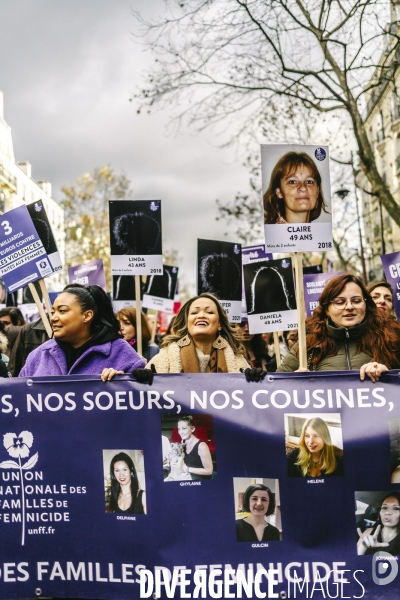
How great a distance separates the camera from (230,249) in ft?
25.1

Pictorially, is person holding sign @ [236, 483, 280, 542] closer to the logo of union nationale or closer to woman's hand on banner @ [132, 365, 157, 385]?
woman's hand on banner @ [132, 365, 157, 385]

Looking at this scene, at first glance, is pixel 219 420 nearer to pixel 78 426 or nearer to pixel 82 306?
pixel 78 426

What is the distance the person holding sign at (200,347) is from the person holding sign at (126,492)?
983 millimetres

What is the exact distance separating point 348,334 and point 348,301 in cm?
21

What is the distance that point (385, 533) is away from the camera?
3.59 metres

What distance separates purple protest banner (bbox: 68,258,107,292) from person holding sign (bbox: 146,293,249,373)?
187 inches

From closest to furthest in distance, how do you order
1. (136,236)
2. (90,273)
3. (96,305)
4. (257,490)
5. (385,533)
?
(385,533), (257,490), (96,305), (136,236), (90,273)

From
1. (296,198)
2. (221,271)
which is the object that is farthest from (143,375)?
(221,271)

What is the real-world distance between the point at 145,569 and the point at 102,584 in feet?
0.76

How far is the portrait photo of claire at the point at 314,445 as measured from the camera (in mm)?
3672

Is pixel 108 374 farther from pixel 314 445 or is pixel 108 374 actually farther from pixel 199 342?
pixel 314 445

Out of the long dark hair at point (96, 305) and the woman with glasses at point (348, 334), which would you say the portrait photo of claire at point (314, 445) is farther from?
the long dark hair at point (96, 305)

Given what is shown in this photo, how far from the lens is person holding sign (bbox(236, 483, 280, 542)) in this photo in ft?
11.9

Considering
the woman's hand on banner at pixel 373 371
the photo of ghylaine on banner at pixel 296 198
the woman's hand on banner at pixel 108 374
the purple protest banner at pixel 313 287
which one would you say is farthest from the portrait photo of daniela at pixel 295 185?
the purple protest banner at pixel 313 287
